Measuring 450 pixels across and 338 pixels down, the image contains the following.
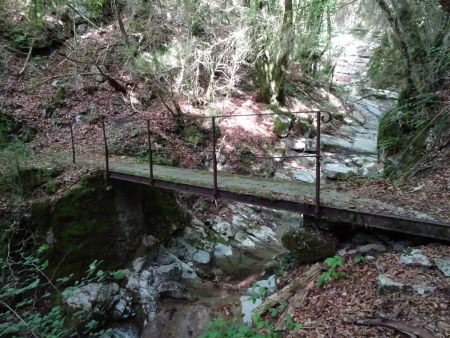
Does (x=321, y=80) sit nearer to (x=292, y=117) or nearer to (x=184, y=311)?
(x=292, y=117)

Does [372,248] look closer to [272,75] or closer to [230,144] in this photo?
[230,144]

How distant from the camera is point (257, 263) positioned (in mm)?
7629

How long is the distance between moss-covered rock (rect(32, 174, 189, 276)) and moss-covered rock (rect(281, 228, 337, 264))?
3847 mm

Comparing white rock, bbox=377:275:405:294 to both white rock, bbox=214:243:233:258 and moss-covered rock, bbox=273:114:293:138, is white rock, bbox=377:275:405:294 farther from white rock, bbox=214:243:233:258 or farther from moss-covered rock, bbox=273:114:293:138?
moss-covered rock, bbox=273:114:293:138

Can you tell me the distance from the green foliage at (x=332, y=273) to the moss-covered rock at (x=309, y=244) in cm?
43

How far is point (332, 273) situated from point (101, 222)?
4.81 metres

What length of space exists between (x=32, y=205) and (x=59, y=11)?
26.3ft

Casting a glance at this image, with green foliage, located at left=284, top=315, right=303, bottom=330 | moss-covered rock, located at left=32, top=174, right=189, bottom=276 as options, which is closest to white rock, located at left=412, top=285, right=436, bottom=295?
green foliage, located at left=284, top=315, right=303, bottom=330

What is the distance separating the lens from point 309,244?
4.75 m

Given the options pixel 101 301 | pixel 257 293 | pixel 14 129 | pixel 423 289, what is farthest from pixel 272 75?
pixel 423 289

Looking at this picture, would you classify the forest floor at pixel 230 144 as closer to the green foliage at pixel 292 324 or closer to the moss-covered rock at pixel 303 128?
the green foliage at pixel 292 324

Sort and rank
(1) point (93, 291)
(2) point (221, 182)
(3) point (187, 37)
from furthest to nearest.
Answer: (3) point (187, 37)
(1) point (93, 291)
(2) point (221, 182)

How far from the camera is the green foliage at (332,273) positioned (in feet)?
12.9

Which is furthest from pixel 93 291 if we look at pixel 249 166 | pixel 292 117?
pixel 292 117
